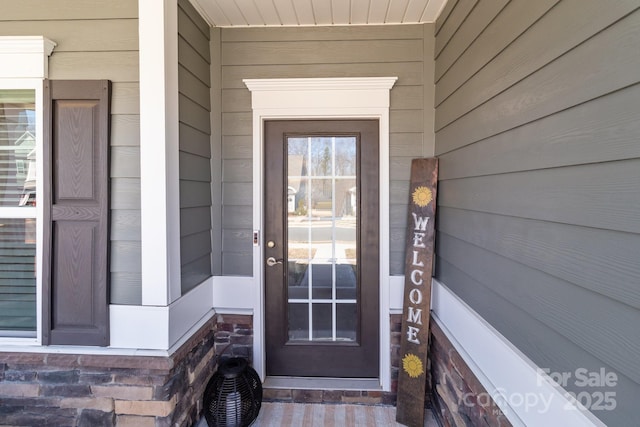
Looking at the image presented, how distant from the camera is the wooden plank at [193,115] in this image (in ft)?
6.65

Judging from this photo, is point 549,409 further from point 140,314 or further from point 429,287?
point 140,314

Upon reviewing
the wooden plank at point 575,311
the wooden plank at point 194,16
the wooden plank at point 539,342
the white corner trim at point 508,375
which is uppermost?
the wooden plank at point 194,16

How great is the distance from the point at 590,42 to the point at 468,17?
3.30ft

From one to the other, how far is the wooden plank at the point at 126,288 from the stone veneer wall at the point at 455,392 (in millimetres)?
1736

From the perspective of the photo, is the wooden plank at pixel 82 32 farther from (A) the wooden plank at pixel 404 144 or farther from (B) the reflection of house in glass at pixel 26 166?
(A) the wooden plank at pixel 404 144

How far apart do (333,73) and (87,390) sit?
95.6 inches

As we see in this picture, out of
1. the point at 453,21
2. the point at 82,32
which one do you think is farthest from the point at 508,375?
the point at 82,32

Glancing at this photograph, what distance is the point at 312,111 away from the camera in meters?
2.40

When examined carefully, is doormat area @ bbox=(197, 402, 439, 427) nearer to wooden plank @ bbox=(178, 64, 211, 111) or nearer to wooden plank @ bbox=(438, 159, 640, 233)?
wooden plank @ bbox=(438, 159, 640, 233)

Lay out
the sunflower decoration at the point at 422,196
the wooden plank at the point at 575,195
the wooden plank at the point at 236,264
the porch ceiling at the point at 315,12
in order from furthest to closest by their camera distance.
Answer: the wooden plank at the point at 236,264 → the sunflower decoration at the point at 422,196 → the porch ceiling at the point at 315,12 → the wooden plank at the point at 575,195

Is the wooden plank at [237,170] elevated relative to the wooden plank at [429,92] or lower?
lower

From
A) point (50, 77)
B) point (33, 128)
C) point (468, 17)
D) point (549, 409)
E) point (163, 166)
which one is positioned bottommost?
point (549, 409)

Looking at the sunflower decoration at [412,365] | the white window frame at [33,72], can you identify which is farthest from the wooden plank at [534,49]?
the white window frame at [33,72]

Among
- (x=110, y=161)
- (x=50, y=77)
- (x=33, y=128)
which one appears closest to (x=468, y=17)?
(x=110, y=161)
